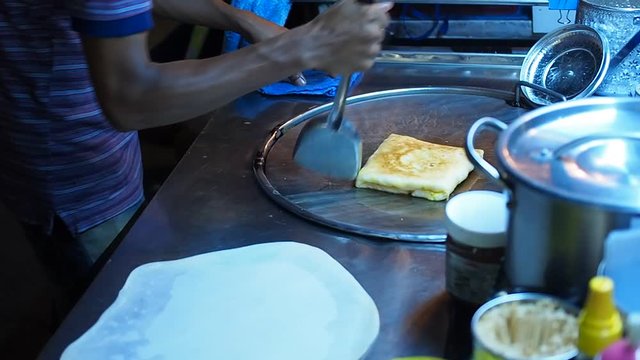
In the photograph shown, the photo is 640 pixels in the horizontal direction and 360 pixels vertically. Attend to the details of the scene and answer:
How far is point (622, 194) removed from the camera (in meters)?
0.60

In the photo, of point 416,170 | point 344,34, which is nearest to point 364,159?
point 416,170

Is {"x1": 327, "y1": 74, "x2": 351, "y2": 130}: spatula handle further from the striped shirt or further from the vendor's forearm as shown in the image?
the striped shirt

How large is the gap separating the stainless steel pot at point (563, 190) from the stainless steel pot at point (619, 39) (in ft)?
1.68

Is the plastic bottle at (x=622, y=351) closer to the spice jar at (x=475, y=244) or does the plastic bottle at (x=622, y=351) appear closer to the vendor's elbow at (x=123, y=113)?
the spice jar at (x=475, y=244)

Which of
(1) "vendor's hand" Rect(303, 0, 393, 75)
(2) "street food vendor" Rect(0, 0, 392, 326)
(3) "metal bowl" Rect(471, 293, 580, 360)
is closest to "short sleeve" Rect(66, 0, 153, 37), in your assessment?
(2) "street food vendor" Rect(0, 0, 392, 326)

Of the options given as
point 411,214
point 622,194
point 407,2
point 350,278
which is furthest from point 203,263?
point 407,2

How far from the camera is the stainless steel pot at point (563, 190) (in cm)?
60

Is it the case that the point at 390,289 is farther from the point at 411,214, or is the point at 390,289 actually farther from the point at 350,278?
the point at 411,214

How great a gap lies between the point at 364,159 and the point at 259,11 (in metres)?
0.47

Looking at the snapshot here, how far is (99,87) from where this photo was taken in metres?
0.89

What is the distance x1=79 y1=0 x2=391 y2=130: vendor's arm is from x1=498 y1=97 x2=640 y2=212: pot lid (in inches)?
12.3

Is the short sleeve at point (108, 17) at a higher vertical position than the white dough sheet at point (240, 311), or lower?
higher

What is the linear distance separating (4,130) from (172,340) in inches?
22.0

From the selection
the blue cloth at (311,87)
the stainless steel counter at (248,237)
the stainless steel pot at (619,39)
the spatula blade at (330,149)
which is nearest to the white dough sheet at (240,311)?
the stainless steel counter at (248,237)
